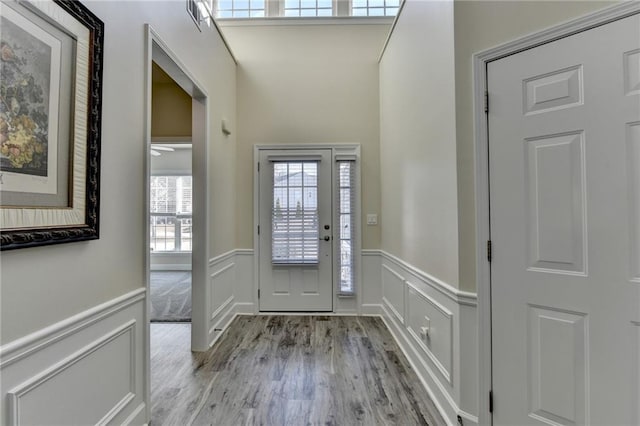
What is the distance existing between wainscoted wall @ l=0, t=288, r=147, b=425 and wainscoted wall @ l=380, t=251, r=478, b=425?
5.97 ft

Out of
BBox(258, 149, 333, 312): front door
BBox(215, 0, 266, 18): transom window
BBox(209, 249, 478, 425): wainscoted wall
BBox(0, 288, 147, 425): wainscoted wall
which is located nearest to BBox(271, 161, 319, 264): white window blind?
BBox(258, 149, 333, 312): front door

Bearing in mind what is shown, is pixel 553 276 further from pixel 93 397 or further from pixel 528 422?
pixel 93 397

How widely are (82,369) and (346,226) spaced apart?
9.17 feet

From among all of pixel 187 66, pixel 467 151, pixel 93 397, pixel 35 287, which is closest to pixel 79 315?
pixel 35 287

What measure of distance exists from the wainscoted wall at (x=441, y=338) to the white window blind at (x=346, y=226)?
0.89 m

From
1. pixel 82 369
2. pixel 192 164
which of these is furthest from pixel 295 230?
pixel 82 369

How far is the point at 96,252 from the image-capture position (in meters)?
1.40

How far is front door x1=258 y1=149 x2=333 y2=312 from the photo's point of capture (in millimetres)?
3672

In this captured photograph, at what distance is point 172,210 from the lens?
675 centimetres

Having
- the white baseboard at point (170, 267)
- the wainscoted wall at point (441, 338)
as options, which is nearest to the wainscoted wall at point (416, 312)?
the wainscoted wall at point (441, 338)

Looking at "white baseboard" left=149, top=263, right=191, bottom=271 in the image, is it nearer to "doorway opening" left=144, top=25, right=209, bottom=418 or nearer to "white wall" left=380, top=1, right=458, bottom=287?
"doorway opening" left=144, top=25, right=209, bottom=418

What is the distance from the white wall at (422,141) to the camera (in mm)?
1814

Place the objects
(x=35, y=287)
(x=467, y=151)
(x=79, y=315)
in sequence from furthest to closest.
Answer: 1. (x=467, y=151)
2. (x=79, y=315)
3. (x=35, y=287)

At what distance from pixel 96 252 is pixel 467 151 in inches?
77.3
